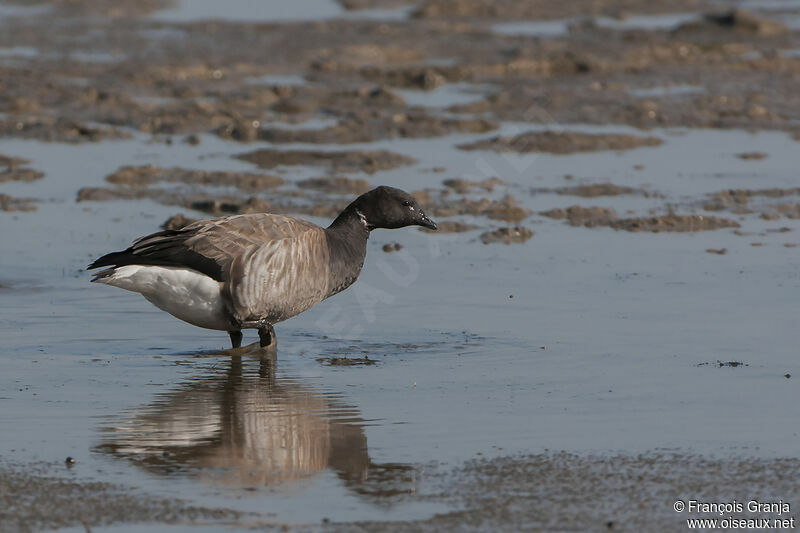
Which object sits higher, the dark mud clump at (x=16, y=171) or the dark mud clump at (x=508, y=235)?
the dark mud clump at (x=16, y=171)

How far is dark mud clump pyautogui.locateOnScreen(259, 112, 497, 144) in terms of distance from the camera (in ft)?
53.6

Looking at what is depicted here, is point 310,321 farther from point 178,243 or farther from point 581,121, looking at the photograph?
point 581,121

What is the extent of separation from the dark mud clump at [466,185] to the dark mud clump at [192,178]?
1717 millimetres

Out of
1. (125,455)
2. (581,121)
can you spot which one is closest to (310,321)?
(125,455)

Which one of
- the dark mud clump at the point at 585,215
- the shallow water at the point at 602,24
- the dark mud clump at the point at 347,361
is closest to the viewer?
the dark mud clump at the point at 347,361

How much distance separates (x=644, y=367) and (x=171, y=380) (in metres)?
2.91

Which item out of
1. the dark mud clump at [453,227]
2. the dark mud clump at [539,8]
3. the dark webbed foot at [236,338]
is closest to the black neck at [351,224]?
the dark webbed foot at [236,338]

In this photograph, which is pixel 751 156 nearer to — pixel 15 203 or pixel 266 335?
pixel 15 203

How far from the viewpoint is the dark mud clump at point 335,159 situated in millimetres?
14906

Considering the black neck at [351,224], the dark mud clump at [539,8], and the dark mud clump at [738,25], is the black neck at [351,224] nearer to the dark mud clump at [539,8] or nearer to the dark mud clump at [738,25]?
the dark mud clump at [738,25]

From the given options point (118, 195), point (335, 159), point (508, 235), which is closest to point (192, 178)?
point (118, 195)

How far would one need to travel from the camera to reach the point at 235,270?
8.91 m

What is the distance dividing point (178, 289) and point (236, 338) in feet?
2.51

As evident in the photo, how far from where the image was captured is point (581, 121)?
17594mm
